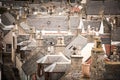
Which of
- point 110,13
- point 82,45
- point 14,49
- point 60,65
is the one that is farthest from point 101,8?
→ point 60,65

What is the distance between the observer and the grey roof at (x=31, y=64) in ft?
146

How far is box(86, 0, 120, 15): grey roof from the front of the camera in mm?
98012

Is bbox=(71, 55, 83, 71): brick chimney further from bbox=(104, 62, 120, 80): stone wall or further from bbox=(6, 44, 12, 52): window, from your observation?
bbox=(6, 44, 12, 52): window

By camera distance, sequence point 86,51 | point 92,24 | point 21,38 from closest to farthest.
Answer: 1. point 86,51
2. point 21,38
3. point 92,24

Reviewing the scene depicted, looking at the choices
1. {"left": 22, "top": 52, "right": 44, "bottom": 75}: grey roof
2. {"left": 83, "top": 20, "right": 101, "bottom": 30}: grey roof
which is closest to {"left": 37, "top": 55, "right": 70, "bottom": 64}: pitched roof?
{"left": 22, "top": 52, "right": 44, "bottom": 75}: grey roof

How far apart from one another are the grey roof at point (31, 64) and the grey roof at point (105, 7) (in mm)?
50656

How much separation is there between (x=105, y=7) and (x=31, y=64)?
56548 mm

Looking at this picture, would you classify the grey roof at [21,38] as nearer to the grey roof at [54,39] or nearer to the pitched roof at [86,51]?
the grey roof at [54,39]

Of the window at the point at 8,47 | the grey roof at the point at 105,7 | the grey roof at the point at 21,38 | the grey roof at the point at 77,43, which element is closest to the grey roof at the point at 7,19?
the window at the point at 8,47

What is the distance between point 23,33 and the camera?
65.4 m

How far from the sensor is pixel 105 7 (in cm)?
10094

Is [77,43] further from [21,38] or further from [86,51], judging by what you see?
[21,38]

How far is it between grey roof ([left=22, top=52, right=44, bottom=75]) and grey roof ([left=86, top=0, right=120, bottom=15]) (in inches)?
1994

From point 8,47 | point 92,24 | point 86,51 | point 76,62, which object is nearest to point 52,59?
point 86,51
